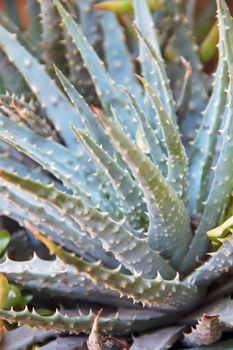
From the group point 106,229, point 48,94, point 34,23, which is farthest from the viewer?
point 34,23

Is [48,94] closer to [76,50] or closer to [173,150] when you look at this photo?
[76,50]

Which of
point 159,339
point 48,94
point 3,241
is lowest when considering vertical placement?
point 159,339

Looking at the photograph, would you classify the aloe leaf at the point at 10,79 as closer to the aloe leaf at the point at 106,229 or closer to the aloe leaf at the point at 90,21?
the aloe leaf at the point at 90,21

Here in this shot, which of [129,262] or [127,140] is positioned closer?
[127,140]

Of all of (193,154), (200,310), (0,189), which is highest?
(0,189)

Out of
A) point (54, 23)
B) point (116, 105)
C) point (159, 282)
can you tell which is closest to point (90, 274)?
point (159, 282)

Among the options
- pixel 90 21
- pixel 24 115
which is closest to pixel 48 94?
pixel 24 115

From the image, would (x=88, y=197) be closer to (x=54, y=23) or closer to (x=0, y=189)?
(x=0, y=189)
